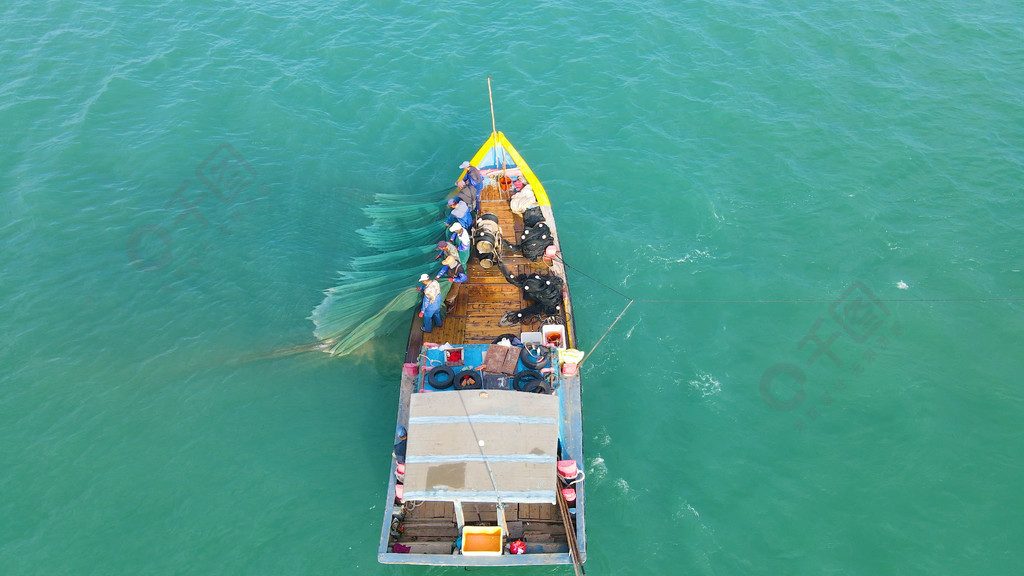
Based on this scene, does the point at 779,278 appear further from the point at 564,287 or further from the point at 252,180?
the point at 252,180

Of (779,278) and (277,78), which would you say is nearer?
(779,278)

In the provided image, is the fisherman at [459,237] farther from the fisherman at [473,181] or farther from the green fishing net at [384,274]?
the fisherman at [473,181]

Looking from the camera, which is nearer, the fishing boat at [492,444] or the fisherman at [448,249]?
the fishing boat at [492,444]

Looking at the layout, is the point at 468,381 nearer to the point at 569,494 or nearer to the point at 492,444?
the point at 492,444

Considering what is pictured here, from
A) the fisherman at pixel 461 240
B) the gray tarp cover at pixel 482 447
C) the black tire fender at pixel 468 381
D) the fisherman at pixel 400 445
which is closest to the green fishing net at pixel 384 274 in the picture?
the fisherman at pixel 461 240

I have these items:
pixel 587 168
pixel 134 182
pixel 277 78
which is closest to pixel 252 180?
pixel 134 182

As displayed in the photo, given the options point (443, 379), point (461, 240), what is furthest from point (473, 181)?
point (443, 379)

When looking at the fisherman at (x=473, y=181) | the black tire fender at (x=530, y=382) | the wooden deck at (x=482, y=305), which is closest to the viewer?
the black tire fender at (x=530, y=382)
